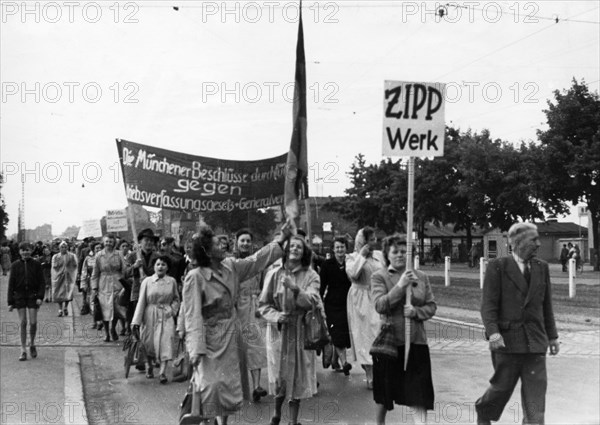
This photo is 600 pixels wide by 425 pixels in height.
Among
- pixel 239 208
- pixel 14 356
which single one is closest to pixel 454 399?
pixel 239 208

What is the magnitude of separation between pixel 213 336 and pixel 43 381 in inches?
160

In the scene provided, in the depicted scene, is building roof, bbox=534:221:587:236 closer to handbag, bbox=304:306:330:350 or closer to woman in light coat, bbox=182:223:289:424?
handbag, bbox=304:306:330:350

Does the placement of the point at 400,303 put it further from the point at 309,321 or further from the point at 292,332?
the point at 292,332

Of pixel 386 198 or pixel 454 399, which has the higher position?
pixel 386 198

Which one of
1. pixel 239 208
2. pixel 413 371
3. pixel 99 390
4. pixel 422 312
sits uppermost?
pixel 239 208

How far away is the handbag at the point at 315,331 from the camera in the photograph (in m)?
7.08

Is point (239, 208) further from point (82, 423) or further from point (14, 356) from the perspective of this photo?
point (14, 356)

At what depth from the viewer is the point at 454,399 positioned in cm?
796

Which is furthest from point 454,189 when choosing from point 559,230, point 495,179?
point 559,230

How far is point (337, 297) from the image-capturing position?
9688 millimetres

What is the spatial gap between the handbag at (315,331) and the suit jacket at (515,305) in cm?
171

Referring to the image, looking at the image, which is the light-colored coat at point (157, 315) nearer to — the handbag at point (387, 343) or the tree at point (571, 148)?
the handbag at point (387, 343)

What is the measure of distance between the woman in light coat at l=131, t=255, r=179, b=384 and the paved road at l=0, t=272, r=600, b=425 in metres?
0.40

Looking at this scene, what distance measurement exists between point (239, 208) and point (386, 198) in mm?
44924
